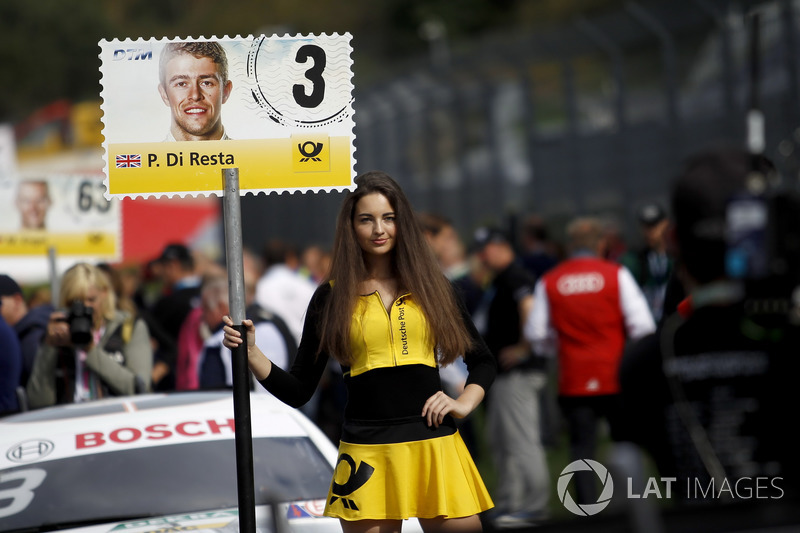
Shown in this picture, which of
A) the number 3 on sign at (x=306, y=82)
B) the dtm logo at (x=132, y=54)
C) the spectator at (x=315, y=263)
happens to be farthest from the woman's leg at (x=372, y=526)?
the spectator at (x=315, y=263)

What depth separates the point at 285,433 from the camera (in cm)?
511

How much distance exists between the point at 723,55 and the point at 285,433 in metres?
8.61

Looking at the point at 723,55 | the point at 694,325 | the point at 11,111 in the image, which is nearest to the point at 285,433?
the point at 694,325

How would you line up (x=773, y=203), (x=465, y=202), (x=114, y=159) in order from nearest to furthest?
(x=773, y=203)
(x=114, y=159)
(x=465, y=202)

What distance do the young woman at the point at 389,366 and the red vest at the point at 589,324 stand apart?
383cm

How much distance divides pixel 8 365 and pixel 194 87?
3.18m

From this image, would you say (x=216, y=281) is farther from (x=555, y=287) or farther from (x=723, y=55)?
(x=723, y=55)

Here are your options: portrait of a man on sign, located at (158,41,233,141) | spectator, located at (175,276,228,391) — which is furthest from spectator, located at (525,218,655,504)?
portrait of a man on sign, located at (158,41,233,141)

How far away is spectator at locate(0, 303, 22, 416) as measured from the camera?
6.66 metres

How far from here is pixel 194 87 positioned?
4121mm

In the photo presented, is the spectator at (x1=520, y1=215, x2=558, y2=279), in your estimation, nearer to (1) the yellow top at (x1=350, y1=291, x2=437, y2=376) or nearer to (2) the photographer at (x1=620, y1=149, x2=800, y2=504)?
(1) the yellow top at (x1=350, y1=291, x2=437, y2=376)

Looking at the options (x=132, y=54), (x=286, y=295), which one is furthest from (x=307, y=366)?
(x=286, y=295)

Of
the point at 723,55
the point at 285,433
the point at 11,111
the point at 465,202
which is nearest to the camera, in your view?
the point at 285,433

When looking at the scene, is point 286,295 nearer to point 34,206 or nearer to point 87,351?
point 34,206
